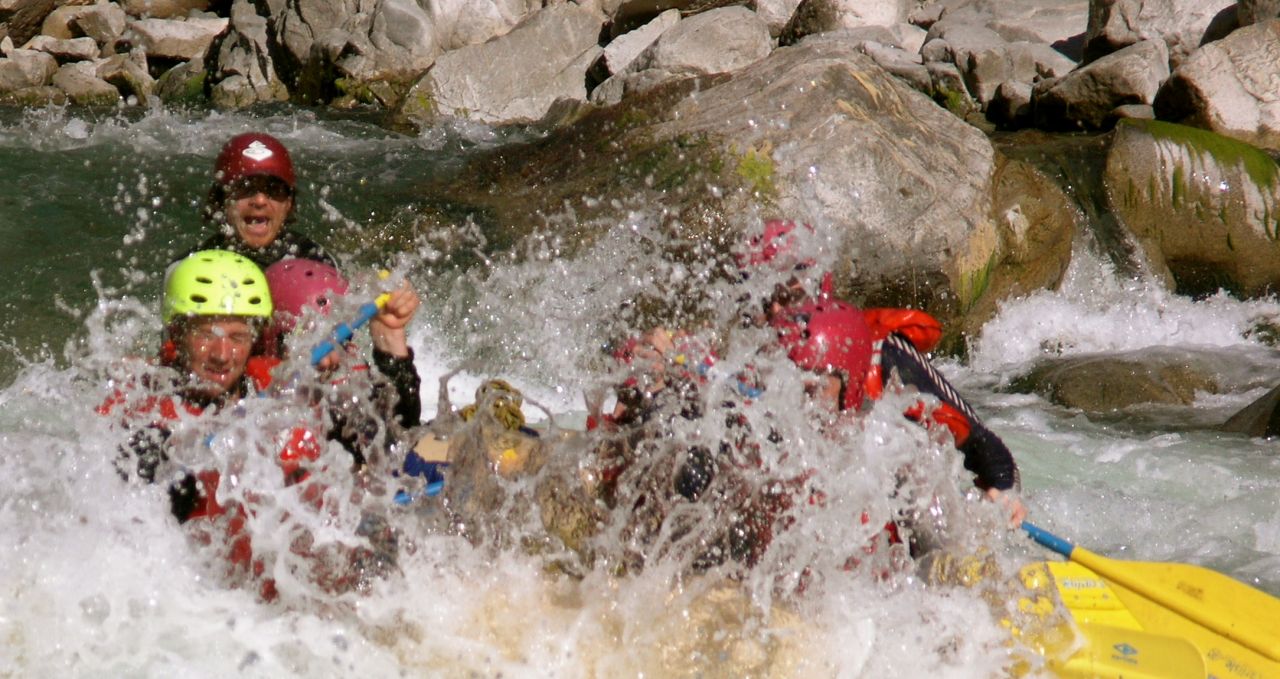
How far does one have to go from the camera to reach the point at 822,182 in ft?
22.2

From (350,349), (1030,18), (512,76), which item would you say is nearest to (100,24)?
(512,76)

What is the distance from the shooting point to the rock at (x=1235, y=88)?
929 cm

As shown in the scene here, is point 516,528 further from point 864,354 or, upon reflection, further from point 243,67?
point 243,67

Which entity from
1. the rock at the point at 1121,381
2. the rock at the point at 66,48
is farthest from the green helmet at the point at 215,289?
the rock at the point at 66,48

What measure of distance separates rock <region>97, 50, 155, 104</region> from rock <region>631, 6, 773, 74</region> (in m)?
5.90

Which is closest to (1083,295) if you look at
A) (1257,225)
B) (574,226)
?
(1257,225)

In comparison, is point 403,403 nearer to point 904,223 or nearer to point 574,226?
point 574,226

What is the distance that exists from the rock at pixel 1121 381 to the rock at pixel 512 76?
6.01m

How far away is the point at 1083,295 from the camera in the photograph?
8094mm

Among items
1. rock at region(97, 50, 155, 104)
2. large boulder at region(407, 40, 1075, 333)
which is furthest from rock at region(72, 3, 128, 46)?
large boulder at region(407, 40, 1075, 333)

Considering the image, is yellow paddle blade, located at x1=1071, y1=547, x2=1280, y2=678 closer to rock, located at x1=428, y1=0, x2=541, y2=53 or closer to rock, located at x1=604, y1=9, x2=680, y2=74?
rock, located at x1=604, y1=9, x2=680, y2=74

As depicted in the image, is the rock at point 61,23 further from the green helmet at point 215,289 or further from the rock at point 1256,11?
the green helmet at point 215,289

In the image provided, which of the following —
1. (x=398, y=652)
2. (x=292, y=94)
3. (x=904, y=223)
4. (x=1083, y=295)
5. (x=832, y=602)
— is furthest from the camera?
(x=292, y=94)

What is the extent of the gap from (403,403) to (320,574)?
0.57 meters
